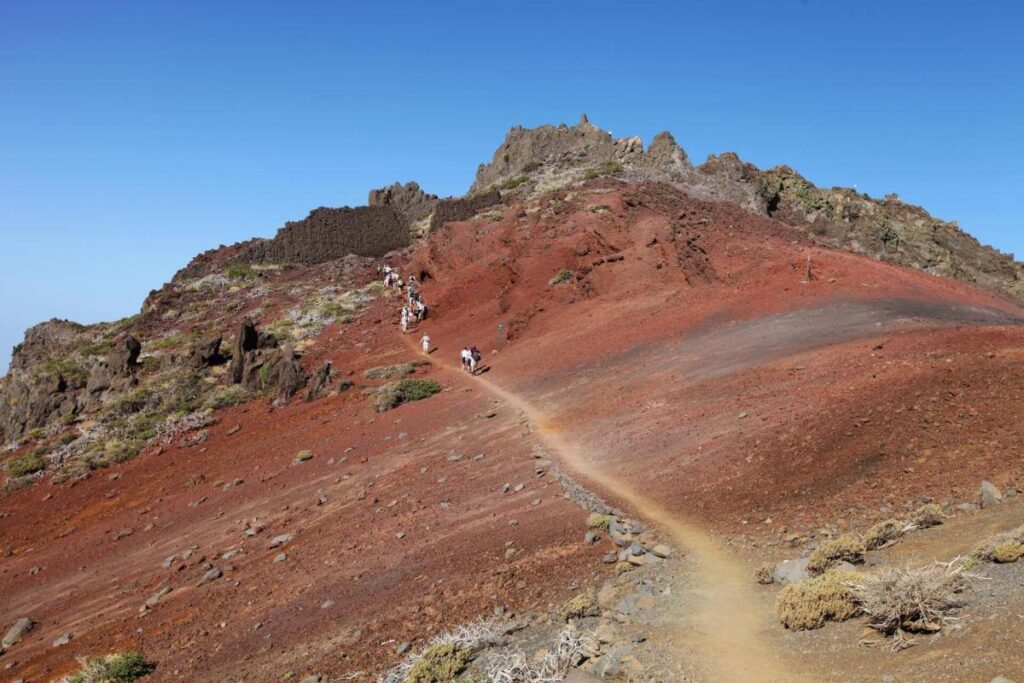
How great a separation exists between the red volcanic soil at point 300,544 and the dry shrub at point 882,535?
13.1 ft

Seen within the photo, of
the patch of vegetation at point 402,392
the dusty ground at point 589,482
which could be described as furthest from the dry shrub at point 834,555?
the patch of vegetation at point 402,392

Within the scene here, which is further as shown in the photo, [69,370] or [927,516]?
[69,370]

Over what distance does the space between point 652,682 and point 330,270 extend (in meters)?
45.0

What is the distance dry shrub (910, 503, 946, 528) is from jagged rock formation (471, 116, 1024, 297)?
32552mm

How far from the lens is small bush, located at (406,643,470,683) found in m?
8.22

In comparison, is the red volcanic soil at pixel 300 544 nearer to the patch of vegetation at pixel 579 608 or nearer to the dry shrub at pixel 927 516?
the patch of vegetation at pixel 579 608

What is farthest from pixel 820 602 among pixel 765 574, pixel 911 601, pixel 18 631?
pixel 18 631

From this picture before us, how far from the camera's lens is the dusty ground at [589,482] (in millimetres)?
10078

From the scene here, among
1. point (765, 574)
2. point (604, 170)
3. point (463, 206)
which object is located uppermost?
point (604, 170)

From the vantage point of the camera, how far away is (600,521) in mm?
11602

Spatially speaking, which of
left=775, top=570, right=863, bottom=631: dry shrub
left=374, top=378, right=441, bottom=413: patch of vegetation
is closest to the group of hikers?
left=374, top=378, right=441, bottom=413: patch of vegetation

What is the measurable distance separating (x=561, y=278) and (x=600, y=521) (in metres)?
22.5

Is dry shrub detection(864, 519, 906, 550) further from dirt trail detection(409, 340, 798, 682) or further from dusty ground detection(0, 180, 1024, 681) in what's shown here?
dirt trail detection(409, 340, 798, 682)

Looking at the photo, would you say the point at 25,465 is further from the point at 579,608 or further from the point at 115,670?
the point at 579,608
